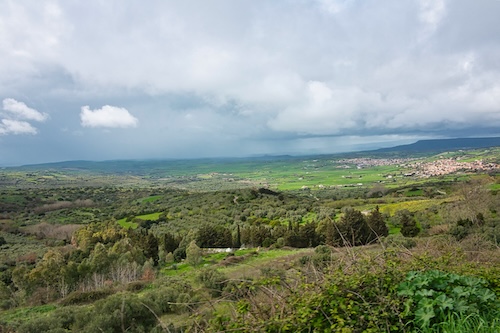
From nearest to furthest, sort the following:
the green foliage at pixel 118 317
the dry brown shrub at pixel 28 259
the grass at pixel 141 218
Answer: the green foliage at pixel 118 317
the dry brown shrub at pixel 28 259
the grass at pixel 141 218

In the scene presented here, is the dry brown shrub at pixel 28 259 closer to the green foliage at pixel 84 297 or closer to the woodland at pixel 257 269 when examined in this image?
the woodland at pixel 257 269

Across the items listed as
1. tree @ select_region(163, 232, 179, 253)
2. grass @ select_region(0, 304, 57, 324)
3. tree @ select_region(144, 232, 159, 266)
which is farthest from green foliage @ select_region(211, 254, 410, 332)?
tree @ select_region(163, 232, 179, 253)

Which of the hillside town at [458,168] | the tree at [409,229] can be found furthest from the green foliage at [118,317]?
the hillside town at [458,168]

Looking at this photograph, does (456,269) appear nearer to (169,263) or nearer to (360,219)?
(360,219)

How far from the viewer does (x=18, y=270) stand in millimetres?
25969

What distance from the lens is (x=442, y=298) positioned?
2.99 meters

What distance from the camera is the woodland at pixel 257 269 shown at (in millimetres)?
3135

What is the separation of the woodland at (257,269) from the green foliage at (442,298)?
12 millimetres

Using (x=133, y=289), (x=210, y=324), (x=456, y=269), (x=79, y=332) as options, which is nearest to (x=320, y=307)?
(x=210, y=324)

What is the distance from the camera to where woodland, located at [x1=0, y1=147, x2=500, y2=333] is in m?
3.13

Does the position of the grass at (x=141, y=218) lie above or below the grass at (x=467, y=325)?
below

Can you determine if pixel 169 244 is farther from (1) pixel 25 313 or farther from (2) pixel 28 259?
(1) pixel 25 313

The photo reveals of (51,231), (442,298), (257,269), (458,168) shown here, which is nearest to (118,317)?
(257,269)

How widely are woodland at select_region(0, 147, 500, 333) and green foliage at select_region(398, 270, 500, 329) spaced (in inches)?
0.5
